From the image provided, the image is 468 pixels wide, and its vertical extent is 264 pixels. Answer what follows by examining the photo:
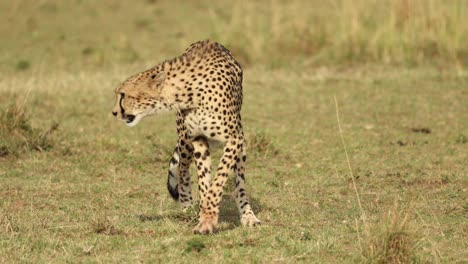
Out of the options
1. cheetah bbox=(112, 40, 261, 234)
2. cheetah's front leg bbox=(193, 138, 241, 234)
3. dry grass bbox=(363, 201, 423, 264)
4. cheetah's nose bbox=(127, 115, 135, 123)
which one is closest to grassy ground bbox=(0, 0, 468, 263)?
dry grass bbox=(363, 201, 423, 264)

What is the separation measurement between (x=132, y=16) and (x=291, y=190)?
309 inches

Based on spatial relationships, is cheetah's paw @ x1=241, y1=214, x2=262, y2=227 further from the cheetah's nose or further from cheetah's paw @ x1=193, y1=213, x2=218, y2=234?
the cheetah's nose

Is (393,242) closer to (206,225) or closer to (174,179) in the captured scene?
(206,225)

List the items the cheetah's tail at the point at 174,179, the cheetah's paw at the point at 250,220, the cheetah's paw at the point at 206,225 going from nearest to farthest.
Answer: the cheetah's paw at the point at 206,225 < the cheetah's paw at the point at 250,220 < the cheetah's tail at the point at 174,179

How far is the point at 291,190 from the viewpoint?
21.2 ft

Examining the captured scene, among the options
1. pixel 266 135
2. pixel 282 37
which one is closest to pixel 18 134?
pixel 266 135

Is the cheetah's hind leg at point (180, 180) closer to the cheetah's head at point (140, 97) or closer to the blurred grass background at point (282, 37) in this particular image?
the cheetah's head at point (140, 97)

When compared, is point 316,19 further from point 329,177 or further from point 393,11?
point 329,177

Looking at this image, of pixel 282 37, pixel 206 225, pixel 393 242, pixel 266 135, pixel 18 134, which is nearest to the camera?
pixel 393 242

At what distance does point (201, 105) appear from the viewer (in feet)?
17.2

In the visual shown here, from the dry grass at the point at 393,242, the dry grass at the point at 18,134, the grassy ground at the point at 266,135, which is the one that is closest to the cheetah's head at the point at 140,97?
the grassy ground at the point at 266,135

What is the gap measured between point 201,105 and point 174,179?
76cm

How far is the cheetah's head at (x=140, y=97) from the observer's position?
205 inches

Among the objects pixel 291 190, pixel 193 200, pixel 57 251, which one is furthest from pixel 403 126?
pixel 57 251
